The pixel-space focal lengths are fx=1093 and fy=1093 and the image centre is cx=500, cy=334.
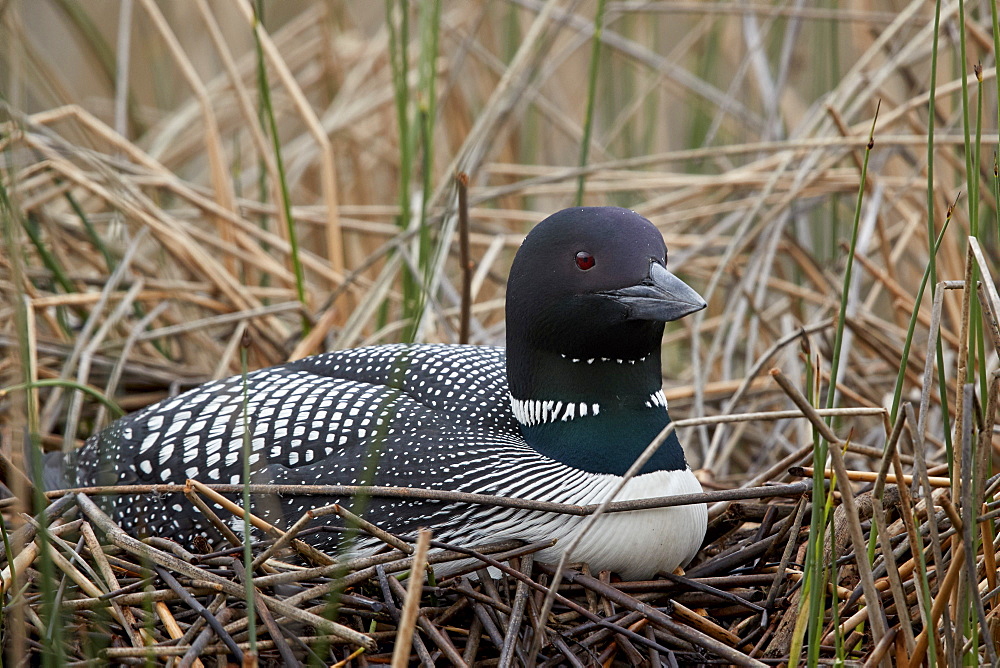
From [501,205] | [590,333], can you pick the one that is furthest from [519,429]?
[501,205]

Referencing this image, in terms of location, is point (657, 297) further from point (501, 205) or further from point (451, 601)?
point (501, 205)

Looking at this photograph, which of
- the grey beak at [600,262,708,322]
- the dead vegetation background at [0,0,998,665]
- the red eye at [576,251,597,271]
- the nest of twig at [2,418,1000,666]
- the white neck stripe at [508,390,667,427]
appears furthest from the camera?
A: the dead vegetation background at [0,0,998,665]

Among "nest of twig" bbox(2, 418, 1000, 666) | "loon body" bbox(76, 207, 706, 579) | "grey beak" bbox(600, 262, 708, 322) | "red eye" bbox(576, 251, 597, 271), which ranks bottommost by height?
"nest of twig" bbox(2, 418, 1000, 666)

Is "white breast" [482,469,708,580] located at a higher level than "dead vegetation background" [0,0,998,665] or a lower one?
lower

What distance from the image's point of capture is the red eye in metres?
2.07

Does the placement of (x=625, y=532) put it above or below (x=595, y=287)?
below

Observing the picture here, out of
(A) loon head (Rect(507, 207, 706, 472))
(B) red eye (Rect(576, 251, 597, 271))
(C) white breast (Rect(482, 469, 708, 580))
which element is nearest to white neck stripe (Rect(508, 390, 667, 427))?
(A) loon head (Rect(507, 207, 706, 472))

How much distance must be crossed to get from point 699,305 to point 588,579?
0.53 metres

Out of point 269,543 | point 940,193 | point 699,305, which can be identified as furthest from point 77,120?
point 940,193

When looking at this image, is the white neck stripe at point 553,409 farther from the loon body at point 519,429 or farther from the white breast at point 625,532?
the white breast at point 625,532

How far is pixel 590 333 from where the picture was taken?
83.0 inches

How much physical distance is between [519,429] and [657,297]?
0.49 meters

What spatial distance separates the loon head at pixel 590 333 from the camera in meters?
2.04

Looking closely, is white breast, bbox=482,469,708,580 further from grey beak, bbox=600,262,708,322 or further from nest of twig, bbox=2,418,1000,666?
grey beak, bbox=600,262,708,322
